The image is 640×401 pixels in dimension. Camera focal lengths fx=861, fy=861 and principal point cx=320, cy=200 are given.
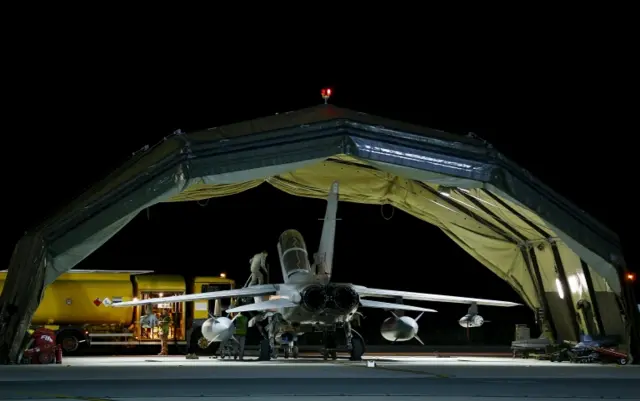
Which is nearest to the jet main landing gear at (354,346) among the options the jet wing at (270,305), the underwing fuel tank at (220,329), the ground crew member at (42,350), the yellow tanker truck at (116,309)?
the jet wing at (270,305)

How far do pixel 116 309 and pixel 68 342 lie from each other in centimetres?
218

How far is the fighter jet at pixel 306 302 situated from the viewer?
19.9 m

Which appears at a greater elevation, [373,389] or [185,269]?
[185,269]

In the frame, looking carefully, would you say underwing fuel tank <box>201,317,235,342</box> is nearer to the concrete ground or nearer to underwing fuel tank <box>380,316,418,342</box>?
underwing fuel tank <box>380,316,418,342</box>

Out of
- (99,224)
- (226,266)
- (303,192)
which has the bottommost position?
(99,224)

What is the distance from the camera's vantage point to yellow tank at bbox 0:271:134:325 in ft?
90.6

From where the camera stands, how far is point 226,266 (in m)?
44.7

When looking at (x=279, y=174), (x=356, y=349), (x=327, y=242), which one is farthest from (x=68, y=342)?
(x=279, y=174)

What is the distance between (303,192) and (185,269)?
75.3 ft

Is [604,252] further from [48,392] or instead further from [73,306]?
[73,306]

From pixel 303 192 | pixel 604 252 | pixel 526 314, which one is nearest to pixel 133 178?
pixel 303 192

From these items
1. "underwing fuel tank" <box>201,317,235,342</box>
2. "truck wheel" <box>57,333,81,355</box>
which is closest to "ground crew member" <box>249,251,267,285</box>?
"underwing fuel tank" <box>201,317,235,342</box>

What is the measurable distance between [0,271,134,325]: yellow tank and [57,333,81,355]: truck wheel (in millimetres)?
1266

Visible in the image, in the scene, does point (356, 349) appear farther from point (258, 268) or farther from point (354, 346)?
point (258, 268)
